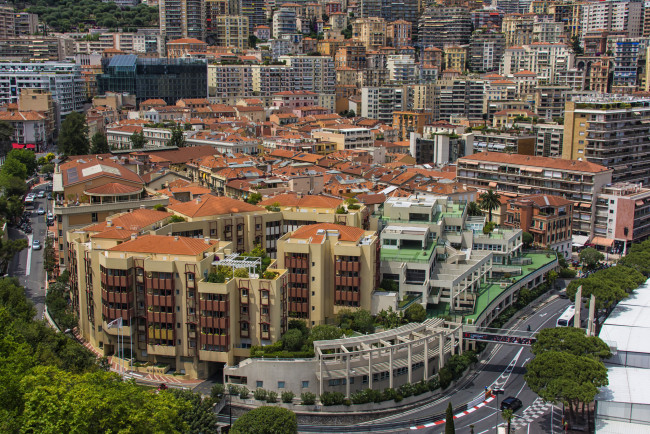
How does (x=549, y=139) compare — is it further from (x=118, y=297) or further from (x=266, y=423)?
(x=266, y=423)

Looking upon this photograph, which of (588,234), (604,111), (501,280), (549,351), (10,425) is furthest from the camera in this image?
(604,111)

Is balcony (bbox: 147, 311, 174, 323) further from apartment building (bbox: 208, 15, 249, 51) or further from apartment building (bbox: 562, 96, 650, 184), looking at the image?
apartment building (bbox: 208, 15, 249, 51)

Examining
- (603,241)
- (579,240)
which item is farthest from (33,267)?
(603,241)

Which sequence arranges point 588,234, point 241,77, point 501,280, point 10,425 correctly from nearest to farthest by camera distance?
point 10,425 < point 501,280 < point 588,234 < point 241,77

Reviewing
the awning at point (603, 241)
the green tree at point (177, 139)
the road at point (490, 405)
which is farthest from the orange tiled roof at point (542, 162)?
the green tree at point (177, 139)

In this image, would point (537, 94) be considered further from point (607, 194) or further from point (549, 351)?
point (549, 351)

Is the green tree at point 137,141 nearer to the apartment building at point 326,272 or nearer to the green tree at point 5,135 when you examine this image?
the green tree at point 5,135

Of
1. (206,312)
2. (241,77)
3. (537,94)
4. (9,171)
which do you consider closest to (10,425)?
(206,312)
